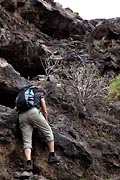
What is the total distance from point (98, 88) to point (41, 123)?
13.4 feet

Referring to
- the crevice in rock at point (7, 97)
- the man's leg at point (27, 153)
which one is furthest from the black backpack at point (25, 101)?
the crevice in rock at point (7, 97)

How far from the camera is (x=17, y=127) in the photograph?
8852mm

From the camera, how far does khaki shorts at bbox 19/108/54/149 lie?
8438 mm

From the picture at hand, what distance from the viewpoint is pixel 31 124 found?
8555 millimetres

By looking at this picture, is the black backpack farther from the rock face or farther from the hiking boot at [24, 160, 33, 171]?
the hiking boot at [24, 160, 33, 171]

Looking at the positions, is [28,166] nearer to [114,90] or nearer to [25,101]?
[25,101]

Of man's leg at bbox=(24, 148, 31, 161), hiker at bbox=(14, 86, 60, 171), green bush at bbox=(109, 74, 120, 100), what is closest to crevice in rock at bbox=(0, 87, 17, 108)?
hiker at bbox=(14, 86, 60, 171)

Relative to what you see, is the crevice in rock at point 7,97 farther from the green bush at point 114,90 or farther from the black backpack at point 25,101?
the green bush at point 114,90

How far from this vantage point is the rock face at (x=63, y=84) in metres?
8.80

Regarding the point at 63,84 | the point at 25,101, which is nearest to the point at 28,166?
the point at 25,101

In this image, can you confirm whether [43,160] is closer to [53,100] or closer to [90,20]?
[53,100]

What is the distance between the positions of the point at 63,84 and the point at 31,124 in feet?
10.8

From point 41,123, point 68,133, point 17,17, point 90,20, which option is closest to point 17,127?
point 41,123

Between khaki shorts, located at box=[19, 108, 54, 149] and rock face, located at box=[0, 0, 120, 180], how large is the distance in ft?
0.92
